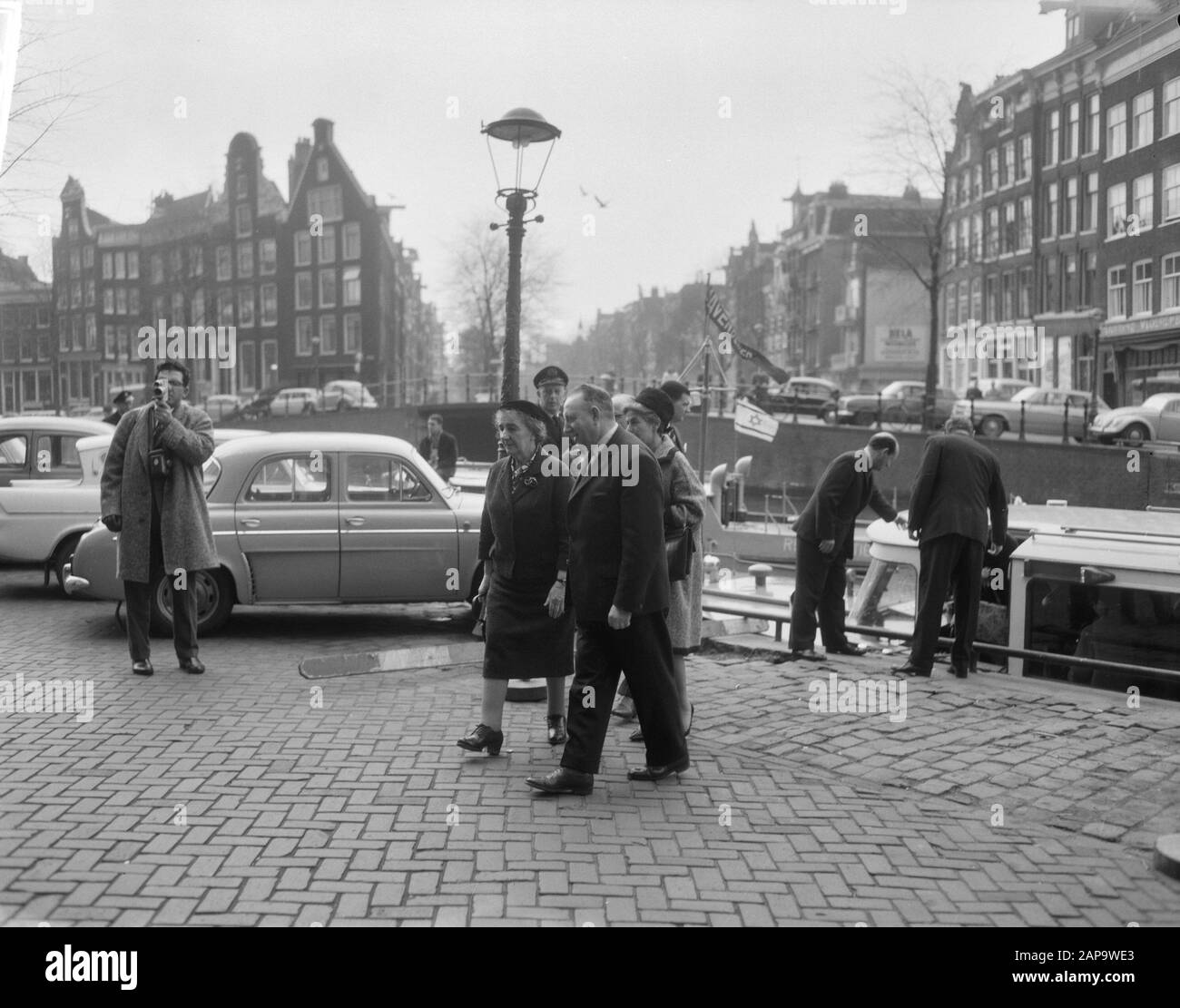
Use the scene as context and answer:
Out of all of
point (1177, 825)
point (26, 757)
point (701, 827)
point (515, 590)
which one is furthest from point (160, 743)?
point (1177, 825)

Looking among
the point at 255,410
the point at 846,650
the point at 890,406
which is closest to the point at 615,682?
the point at 846,650

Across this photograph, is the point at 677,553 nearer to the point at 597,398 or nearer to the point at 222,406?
the point at 597,398

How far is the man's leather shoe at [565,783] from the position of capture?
4.99 metres

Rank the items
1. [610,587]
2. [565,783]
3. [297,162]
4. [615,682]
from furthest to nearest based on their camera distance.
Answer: [297,162] < [615,682] < [610,587] < [565,783]

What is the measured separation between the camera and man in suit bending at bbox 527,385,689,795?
5016 mm

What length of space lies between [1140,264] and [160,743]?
41.9 feet

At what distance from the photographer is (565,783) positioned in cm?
499

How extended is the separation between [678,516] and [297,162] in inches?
2292

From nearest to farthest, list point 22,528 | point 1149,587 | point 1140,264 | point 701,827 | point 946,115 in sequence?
point 701,827, point 1149,587, point 22,528, point 1140,264, point 946,115

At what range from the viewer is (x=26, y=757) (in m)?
5.50

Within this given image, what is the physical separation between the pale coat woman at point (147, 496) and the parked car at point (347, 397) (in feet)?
111

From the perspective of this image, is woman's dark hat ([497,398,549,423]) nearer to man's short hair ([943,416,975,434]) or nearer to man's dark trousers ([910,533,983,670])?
man's dark trousers ([910,533,983,670])

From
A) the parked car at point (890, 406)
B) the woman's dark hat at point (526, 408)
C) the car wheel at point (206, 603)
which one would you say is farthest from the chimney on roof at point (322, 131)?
the woman's dark hat at point (526, 408)

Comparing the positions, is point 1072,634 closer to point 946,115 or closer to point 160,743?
point 160,743
